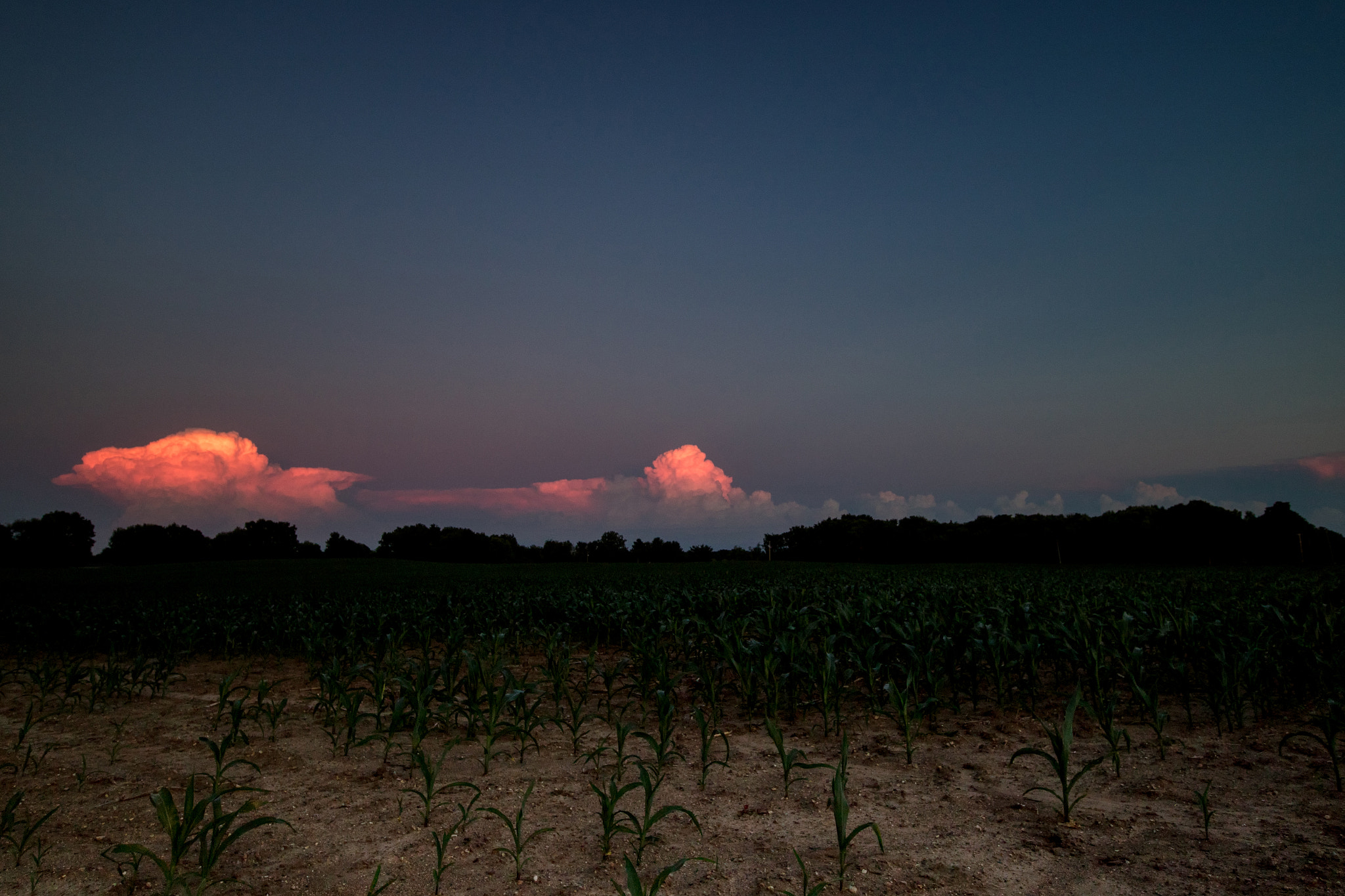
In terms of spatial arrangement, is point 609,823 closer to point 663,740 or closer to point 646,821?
point 646,821

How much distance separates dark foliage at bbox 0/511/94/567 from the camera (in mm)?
75562

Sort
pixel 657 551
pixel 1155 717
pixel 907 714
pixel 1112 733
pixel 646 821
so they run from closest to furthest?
1. pixel 646 821
2. pixel 1112 733
3. pixel 1155 717
4. pixel 907 714
5. pixel 657 551

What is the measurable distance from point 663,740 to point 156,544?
109 meters

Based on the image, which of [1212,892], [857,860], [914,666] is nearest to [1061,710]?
[914,666]

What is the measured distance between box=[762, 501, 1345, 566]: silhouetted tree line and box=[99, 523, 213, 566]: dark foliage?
9156 cm

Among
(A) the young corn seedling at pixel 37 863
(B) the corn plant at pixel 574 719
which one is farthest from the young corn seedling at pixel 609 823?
(A) the young corn seedling at pixel 37 863

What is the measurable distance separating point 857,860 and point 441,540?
332 feet

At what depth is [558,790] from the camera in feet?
15.4

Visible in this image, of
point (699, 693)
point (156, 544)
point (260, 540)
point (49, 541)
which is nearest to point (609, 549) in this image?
point (260, 540)

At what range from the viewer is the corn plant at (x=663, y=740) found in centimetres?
482

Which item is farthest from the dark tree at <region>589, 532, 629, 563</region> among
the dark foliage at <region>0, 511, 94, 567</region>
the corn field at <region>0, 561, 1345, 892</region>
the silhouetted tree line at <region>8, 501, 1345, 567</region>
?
the corn field at <region>0, 561, 1345, 892</region>

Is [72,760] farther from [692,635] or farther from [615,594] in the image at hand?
[615,594]

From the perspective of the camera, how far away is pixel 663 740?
Result: 4938 mm

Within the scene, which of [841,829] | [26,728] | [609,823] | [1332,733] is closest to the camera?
[841,829]
